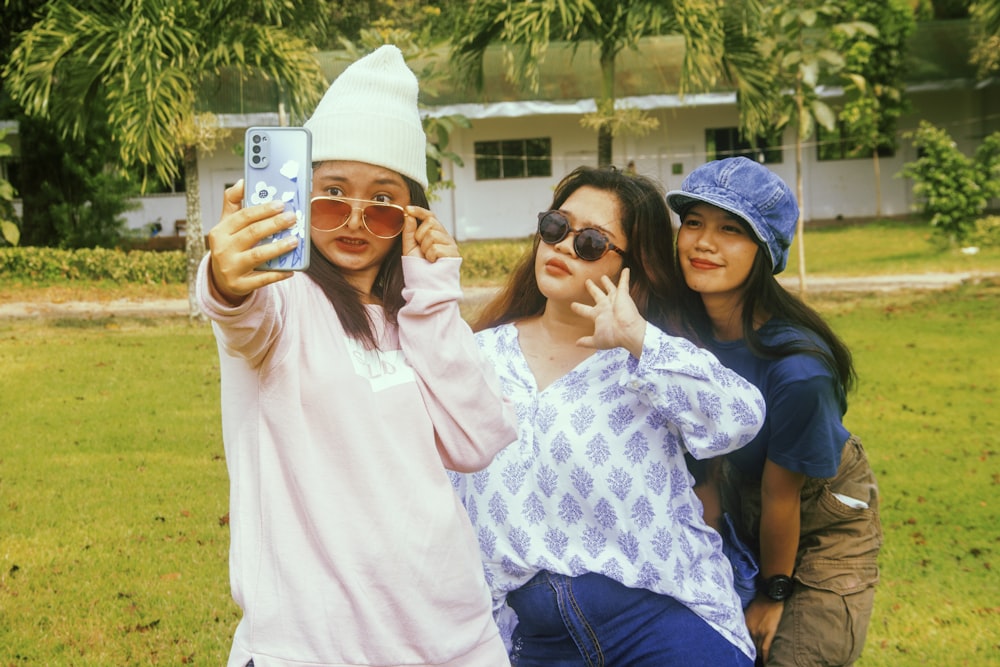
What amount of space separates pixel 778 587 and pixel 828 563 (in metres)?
0.14

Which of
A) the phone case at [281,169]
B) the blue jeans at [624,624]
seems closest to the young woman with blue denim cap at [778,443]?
the blue jeans at [624,624]

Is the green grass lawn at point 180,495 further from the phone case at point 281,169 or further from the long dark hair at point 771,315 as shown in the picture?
the phone case at point 281,169

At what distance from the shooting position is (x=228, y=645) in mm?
4547

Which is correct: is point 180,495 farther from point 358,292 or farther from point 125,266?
point 125,266

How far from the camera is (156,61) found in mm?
11172

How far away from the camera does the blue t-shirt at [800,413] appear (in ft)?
7.51

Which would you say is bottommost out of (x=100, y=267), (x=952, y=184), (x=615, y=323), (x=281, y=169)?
(x=100, y=267)

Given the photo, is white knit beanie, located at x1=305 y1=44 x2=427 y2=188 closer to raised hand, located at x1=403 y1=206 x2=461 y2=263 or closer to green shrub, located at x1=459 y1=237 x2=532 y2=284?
raised hand, located at x1=403 y1=206 x2=461 y2=263

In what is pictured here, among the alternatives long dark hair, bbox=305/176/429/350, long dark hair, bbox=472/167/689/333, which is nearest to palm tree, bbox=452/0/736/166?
long dark hair, bbox=472/167/689/333

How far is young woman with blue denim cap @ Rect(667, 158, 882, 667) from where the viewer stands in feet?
7.73

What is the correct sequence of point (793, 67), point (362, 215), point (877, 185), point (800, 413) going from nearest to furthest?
1. point (362, 215)
2. point (800, 413)
3. point (793, 67)
4. point (877, 185)

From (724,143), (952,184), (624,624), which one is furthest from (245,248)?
(724,143)

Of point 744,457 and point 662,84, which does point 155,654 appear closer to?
point 744,457

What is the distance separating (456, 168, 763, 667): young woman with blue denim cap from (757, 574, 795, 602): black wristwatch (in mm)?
180
